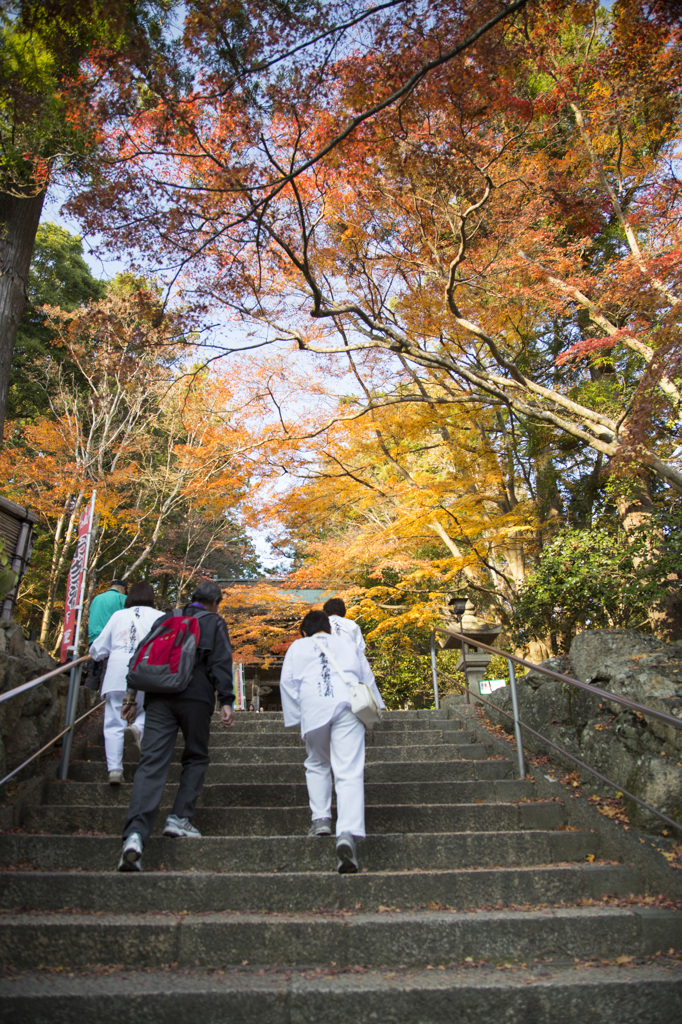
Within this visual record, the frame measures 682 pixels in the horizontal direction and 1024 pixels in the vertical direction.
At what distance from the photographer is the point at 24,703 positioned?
4.12m

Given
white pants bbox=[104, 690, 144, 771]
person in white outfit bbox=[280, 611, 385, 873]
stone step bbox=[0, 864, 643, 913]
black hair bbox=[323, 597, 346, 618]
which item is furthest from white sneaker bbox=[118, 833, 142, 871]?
black hair bbox=[323, 597, 346, 618]

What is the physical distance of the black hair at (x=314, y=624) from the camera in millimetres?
3770

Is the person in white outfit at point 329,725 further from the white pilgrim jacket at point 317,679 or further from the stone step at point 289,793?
the stone step at point 289,793

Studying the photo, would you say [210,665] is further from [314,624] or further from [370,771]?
[370,771]

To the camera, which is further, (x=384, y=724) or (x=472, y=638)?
(x=472, y=638)

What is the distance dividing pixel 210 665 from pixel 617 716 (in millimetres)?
2479

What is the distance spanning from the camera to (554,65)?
26.0 feet

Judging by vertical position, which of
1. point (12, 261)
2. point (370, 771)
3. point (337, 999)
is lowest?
point (337, 999)

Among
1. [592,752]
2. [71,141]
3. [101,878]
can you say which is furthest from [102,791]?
[71,141]

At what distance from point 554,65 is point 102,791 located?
9.33 meters

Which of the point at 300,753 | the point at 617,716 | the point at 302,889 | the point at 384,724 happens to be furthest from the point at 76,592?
the point at 617,716

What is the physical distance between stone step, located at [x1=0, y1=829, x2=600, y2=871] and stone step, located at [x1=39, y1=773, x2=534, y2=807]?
2.20 ft

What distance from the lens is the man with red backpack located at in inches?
125

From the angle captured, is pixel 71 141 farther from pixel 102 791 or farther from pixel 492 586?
pixel 492 586
